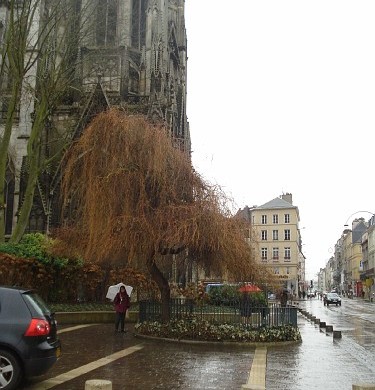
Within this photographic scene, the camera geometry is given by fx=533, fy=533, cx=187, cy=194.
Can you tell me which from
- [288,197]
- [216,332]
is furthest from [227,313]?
[288,197]

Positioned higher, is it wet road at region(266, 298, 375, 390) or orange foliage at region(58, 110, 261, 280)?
orange foliage at region(58, 110, 261, 280)

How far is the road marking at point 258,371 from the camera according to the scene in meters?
8.32

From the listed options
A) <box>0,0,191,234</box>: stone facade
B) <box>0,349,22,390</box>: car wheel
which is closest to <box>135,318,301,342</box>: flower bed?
<box>0,349,22,390</box>: car wheel

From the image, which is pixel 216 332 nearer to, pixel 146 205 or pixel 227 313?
pixel 227 313

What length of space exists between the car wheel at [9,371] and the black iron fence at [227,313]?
7477mm

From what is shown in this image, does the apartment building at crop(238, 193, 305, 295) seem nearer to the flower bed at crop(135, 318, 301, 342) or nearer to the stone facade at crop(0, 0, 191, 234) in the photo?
the stone facade at crop(0, 0, 191, 234)

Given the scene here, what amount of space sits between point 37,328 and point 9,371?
67cm

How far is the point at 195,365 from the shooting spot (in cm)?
1011

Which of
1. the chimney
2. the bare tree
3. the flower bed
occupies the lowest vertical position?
the flower bed

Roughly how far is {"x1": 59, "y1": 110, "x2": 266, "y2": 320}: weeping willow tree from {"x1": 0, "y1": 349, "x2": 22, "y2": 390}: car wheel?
5.87m

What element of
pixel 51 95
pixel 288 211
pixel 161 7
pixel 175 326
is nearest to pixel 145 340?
pixel 175 326

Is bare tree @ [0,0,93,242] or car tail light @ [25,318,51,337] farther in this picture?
bare tree @ [0,0,93,242]

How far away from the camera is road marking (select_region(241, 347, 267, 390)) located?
8320mm

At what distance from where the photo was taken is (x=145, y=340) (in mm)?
13812
